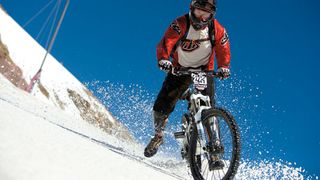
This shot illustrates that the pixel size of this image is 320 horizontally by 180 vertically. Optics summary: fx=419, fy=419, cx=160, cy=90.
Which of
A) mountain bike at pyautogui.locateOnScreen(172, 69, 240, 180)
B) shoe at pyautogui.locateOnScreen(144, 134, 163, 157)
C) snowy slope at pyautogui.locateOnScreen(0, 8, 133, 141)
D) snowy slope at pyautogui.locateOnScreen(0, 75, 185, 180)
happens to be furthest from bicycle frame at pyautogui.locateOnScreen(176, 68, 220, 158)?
snowy slope at pyautogui.locateOnScreen(0, 8, 133, 141)

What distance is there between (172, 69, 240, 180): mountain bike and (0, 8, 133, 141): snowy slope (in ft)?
74.8

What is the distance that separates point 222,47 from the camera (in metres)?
7.29

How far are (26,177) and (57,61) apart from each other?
46.3 meters

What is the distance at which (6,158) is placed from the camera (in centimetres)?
273

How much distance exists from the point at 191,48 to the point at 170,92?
0.91 metres

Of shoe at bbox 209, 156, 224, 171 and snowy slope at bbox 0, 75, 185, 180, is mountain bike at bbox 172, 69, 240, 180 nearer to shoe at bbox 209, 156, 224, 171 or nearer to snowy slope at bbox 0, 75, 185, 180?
shoe at bbox 209, 156, 224, 171

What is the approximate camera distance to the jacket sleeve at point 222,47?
722 centimetres

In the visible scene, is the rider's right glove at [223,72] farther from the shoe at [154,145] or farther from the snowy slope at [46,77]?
the snowy slope at [46,77]

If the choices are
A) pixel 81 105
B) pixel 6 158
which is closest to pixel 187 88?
pixel 6 158

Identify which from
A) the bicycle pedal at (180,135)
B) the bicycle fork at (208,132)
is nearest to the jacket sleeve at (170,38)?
the bicycle pedal at (180,135)

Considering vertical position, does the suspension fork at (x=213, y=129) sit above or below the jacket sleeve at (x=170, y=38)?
Result: below

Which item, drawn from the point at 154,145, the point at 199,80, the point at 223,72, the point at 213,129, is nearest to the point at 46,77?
the point at 154,145

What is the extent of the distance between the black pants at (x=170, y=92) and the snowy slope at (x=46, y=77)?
840 inches

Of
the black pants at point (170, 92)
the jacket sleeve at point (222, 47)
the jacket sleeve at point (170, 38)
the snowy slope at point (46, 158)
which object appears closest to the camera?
the snowy slope at point (46, 158)
